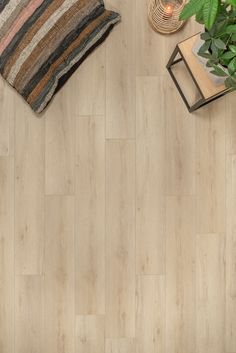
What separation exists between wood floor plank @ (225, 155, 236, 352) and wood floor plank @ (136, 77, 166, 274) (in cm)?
39

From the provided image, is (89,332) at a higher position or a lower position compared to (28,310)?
lower

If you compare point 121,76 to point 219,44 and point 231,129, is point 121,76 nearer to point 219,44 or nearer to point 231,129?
point 231,129

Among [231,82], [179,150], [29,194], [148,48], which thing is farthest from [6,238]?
[231,82]

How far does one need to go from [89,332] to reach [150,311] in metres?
0.38

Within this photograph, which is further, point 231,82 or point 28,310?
point 28,310

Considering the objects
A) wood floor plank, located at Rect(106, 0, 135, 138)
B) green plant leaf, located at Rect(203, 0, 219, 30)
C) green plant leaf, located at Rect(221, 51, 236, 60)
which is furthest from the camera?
wood floor plank, located at Rect(106, 0, 135, 138)

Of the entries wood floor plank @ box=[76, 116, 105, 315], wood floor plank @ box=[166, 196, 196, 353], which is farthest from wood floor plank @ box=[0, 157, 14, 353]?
wood floor plank @ box=[166, 196, 196, 353]

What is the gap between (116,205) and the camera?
8.80 feet

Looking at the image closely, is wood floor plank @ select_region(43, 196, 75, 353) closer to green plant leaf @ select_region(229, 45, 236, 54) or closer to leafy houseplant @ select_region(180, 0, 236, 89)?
leafy houseplant @ select_region(180, 0, 236, 89)

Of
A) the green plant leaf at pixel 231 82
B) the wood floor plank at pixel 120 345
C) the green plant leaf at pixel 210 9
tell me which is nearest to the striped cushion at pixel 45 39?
the green plant leaf at pixel 231 82

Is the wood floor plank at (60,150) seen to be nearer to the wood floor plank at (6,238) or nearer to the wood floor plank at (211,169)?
the wood floor plank at (6,238)

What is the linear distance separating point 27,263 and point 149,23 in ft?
5.16

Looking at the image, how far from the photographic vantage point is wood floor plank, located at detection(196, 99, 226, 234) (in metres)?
2.69

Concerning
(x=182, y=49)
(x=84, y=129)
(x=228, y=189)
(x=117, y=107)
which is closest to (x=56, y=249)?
(x=84, y=129)
